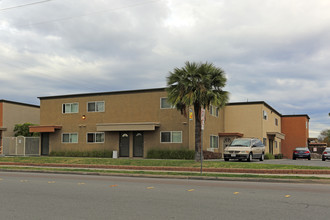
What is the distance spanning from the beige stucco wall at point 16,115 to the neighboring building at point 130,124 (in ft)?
26.2

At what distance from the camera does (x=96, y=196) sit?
10273mm

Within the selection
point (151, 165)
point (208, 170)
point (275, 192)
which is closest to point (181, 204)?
point (275, 192)

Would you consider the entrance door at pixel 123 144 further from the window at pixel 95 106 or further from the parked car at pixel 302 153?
the parked car at pixel 302 153

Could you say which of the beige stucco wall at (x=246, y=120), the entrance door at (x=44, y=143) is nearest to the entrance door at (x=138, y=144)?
the entrance door at (x=44, y=143)

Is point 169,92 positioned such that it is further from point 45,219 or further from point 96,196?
point 45,219

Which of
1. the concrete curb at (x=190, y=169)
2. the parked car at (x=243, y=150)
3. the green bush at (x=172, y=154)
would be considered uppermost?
the parked car at (x=243, y=150)

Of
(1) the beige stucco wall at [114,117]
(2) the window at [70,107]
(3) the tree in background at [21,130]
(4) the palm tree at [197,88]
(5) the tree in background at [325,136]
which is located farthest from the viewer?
(5) the tree in background at [325,136]

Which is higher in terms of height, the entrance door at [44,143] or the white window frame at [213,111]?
the white window frame at [213,111]

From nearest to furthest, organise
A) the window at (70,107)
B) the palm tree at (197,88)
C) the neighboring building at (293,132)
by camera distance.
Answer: the palm tree at (197,88) → the window at (70,107) → the neighboring building at (293,132)

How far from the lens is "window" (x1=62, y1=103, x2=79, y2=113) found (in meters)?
33.4

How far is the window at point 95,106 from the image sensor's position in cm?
3238

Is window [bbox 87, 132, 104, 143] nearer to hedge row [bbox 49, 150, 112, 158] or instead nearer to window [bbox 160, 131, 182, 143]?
hedge row [bbox 49, 150, 112, 158]

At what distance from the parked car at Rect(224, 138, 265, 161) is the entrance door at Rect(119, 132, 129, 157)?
984cm

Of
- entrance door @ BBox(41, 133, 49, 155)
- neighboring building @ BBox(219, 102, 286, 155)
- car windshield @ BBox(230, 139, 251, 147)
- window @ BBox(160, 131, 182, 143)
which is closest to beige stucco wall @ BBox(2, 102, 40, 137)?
entrance door @ BBox(41, 133, 49, 155)
